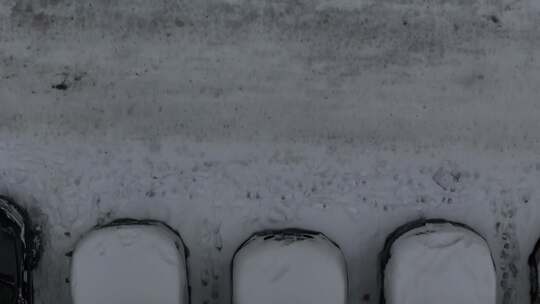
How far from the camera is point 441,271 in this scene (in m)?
1.85

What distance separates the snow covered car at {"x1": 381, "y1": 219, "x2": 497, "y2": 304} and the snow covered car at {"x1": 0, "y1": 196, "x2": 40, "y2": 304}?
112 cm

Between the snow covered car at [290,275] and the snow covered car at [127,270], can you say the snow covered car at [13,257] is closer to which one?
the snow covered car at [127,270]

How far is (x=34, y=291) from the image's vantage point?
2004 mm

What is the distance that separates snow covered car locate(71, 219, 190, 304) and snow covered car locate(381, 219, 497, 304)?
2.12 ft

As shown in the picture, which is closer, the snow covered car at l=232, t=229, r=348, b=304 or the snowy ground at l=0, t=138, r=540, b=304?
the snow covered car at l=232, t=229, r=348, b=304

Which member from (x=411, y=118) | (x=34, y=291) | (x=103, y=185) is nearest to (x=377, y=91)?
(x=411, y=118)

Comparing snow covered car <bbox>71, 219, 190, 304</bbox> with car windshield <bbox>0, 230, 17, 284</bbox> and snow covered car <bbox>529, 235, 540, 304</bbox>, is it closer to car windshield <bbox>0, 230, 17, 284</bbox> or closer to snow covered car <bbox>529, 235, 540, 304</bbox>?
car windshield <bbox>0, 230, 17, 284</bbox>

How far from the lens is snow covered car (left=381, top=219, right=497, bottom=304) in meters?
1.83

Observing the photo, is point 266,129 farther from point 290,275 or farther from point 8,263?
point 8,263

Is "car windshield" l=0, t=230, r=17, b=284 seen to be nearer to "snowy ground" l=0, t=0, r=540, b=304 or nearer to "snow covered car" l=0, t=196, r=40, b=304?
"snow covered car" l=0, t=196, r=40, b=304

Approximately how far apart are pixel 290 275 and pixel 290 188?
0.97 feet

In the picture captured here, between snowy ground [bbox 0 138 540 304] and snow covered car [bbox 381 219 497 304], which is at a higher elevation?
snowy ground [bbox 0 138 540 304]

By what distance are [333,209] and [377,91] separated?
1.31 feet

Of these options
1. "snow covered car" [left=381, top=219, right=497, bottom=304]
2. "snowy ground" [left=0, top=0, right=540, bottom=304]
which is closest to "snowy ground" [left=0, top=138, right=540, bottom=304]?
"snowy ground" [left=0, top=0, right=540, bottom=304]
